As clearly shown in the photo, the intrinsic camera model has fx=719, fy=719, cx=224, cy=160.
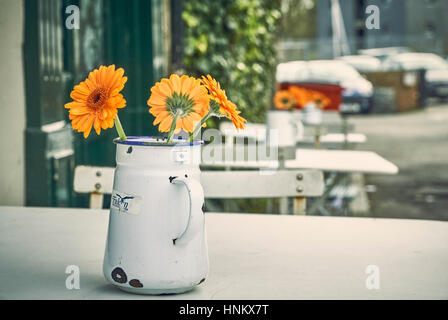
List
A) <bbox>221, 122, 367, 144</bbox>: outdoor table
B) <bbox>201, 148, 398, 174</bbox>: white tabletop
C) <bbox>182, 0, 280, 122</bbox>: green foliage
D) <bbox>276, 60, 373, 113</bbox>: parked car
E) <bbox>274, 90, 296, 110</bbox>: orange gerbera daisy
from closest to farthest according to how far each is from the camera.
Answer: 1. <bbox>201, 148, 398, 174</bbox>: white tabletop
2. <bbox>221, 122, 367, 144</bbox>: outdoor table
3. <bbox>274, 90, 296, 110</bbox>: orange gerbera daisy
4. <bbox>182, 0, 280, 122</bbox>: green foliage
5. <bbox>276, 60, 373, 113</bbox>: parked car

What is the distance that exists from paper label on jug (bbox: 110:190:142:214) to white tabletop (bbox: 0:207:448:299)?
Result: 5.2 inches

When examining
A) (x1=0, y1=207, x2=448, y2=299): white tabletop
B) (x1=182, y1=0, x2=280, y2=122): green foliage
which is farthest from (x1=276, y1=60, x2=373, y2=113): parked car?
(x1=0, y1=207, x2=448, y2=299): white tabletop

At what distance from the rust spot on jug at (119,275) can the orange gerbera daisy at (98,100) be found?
0.70ft

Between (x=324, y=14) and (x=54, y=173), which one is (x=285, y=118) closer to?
(x=54, y=173)

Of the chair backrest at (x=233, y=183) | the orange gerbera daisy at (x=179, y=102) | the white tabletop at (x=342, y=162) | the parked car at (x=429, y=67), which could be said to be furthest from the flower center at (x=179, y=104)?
the parked car at (x=429, y=67)

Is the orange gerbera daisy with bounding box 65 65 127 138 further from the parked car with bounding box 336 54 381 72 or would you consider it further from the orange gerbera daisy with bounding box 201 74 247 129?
the parked car with bounding box 336 54 381 72

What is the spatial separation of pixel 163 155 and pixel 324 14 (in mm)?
34012

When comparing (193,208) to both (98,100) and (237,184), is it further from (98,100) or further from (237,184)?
(237,184)

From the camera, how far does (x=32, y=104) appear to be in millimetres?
2693

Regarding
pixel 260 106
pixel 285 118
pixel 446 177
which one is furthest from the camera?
pixel 446 177

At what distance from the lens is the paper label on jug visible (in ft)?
3.55

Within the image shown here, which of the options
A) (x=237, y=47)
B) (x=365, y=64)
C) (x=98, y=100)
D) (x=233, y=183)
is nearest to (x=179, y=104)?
(x=98, y=100)

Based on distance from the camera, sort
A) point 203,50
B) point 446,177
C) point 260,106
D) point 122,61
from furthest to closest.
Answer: point 446,177, point 260,106, point 203,50, point 122,61
